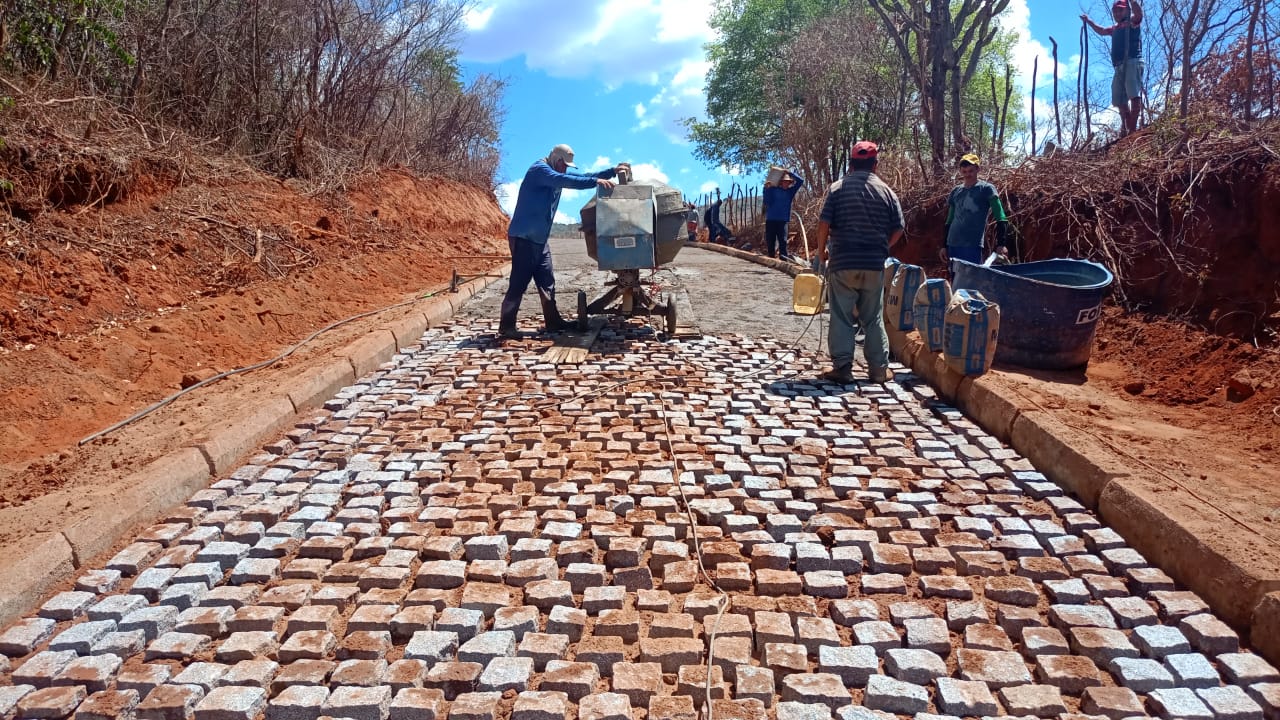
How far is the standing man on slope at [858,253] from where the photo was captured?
6.14 meters

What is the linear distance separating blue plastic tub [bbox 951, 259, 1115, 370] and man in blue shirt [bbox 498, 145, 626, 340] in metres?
3.43

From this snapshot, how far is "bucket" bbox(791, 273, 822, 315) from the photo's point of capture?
8601 mm

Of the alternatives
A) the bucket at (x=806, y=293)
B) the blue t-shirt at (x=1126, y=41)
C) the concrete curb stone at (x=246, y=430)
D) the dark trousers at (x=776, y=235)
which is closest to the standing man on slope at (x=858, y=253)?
the bucket at (x=806, y=293)

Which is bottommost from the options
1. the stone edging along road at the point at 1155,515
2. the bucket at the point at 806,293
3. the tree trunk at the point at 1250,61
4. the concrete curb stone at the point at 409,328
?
the stone edging along road at the point at 1155,515

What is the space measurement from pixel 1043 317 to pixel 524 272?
4486mm

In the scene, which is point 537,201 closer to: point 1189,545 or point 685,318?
point 685,318

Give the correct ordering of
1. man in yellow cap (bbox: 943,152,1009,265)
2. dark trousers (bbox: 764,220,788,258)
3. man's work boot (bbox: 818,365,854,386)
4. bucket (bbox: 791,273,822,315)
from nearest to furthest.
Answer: man's work boot (bbox: 818,365,854,386)
man in yellow cap (bbox: 943,152,1009,265)
bucket (bbox: 791,273,822,315)
dark trousers (bbox: 764,220,788,258)

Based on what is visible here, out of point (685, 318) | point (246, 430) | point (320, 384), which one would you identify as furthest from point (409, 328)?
point (246, 430)

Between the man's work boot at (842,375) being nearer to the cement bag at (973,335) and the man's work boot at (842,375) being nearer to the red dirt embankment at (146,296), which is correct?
the cement bag at (973,335)

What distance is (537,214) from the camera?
7.49m

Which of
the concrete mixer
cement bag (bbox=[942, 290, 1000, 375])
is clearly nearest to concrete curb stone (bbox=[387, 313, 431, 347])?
the concrete mixer

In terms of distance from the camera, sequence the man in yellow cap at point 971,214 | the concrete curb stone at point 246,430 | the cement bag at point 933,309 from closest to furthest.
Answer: the concrete curb stone at point 246,430
the cement bag at point 933,309
the man in yellow cap at point 971,214

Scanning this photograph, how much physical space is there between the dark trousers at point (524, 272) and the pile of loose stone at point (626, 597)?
2.94 metres

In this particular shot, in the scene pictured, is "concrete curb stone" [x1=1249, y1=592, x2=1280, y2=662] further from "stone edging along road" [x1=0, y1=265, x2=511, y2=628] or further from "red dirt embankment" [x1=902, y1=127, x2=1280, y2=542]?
"stone edging along road" [x1=0, y1=265, x2=511, y2=628]
